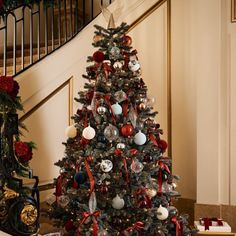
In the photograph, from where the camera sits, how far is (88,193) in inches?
96.0

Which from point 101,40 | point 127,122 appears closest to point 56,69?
point 101,40

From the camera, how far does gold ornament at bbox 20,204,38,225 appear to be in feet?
7.85

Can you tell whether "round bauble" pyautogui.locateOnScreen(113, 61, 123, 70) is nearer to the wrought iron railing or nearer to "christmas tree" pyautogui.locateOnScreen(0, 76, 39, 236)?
"christmas tree" pyautogui.locateOnScreen(0, 76, 39, 236)

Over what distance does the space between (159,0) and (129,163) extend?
2102mm

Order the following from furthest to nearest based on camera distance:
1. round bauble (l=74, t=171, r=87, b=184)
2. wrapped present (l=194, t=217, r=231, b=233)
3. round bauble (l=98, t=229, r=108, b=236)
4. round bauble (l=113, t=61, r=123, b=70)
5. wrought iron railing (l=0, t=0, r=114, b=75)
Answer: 1. wrought iron railing (l=0, t=0, r=114, b=75)
2. wrapped present (l=194, t=217, r=231, b=233)
3. round bauble (l=113, t=61, r=123, b=70)
4. round bauble (l=74, t=171, r=87, b=184)
5. round bauble (l=98, t=229, r=108, b=236)

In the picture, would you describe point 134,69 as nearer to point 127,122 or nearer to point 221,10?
point 127,122

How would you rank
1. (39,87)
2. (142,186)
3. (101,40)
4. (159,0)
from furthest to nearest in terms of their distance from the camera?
1. (159,0)
2. (39,87)
3. (101,40)
4. (142,186)

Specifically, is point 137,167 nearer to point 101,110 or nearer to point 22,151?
point 101,110

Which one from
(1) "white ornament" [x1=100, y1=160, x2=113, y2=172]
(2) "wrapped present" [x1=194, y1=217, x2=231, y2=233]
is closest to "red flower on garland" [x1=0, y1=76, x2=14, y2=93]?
(1) "white ornament" [x1=100, y1=160, x2=113, y2=172]

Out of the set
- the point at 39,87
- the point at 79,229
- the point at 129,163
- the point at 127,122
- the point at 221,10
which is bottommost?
the point at 79,229

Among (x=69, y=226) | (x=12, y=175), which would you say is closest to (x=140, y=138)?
(x=69, y=226)

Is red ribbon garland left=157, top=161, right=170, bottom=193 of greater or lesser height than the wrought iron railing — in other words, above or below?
below

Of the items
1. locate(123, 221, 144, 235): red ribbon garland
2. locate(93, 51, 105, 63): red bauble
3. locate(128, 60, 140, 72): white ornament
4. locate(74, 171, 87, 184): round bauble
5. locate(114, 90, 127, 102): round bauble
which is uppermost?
locate(93, 51, 105, 63): red bauble

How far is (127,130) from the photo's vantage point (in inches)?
96.9
